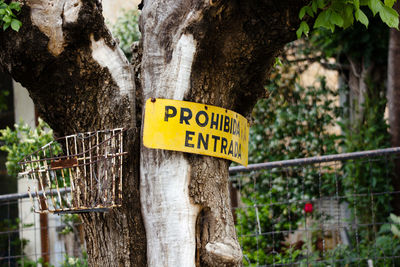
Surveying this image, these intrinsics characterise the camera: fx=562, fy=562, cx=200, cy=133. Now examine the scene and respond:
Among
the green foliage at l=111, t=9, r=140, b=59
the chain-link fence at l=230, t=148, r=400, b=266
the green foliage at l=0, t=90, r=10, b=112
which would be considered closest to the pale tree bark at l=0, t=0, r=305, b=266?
the chain-link fence at l=230, t=148, r=400, b=266

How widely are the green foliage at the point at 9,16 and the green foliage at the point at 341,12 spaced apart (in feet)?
4.38

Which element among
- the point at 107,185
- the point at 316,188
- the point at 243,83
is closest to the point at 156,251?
the point at 107,185

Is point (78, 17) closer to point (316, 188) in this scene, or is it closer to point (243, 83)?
point (243, 83)

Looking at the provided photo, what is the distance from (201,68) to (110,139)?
57 centimetres

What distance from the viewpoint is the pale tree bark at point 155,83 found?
271 cm

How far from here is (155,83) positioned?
9.18 feet

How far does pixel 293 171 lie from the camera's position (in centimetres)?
769

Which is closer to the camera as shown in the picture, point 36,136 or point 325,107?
point 36,136

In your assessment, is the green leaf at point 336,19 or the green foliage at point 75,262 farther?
the green foliage at point 75,262

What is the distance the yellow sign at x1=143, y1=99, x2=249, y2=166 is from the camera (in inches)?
107

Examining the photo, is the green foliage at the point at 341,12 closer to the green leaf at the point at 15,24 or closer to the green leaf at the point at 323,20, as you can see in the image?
the green leaf at the point at 323,20

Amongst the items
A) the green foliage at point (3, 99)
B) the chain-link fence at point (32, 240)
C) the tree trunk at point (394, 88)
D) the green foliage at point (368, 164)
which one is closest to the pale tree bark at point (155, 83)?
the green foliage at point (368, 164)

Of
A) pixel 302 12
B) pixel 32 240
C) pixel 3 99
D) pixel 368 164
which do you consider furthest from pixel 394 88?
pixel 3 99

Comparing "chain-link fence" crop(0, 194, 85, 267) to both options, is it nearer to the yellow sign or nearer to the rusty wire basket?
the rusty wire basket
